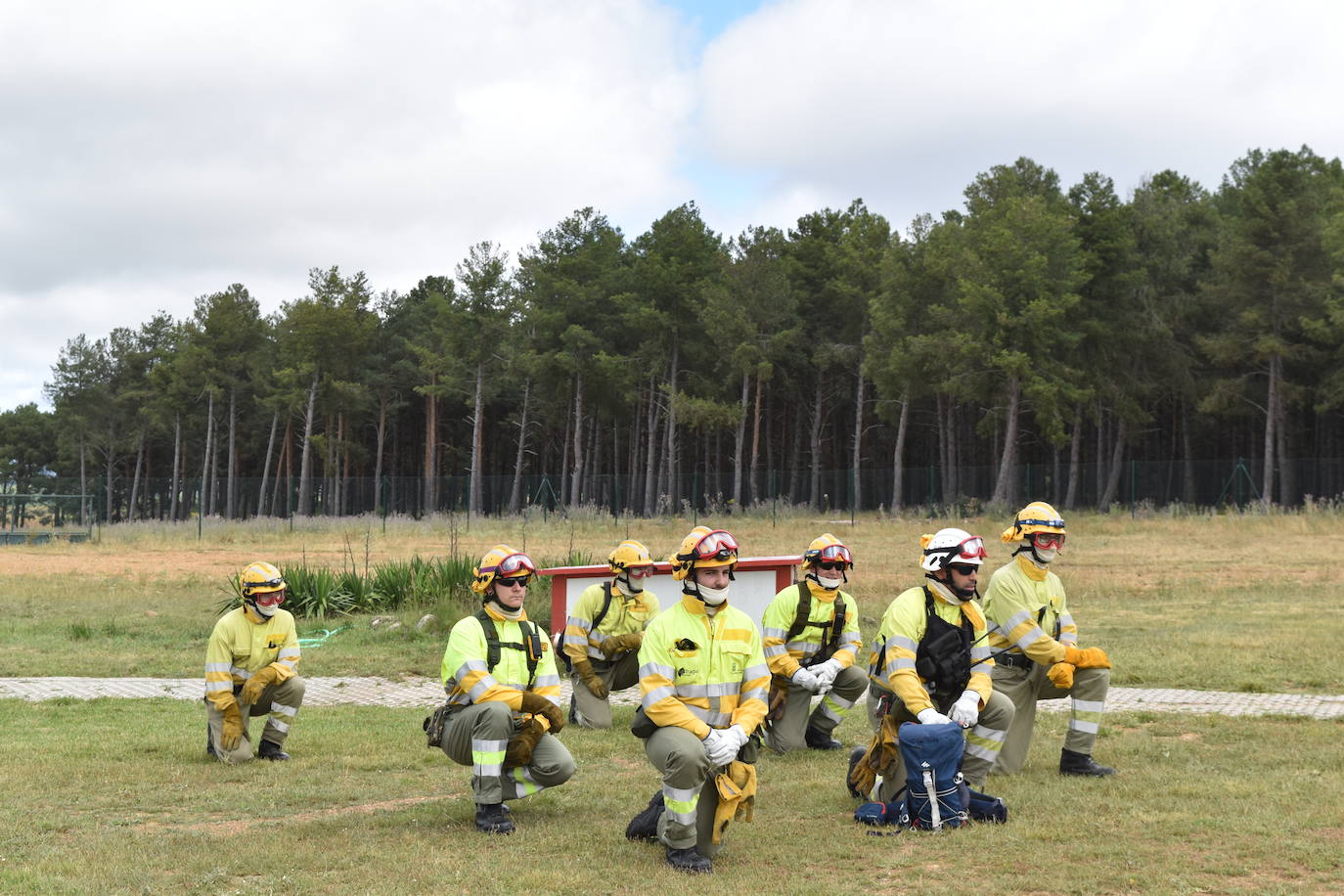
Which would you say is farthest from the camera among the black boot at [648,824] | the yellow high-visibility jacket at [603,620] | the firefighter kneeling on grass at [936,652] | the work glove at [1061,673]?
the yellow high-visibility jacket at [603,620]

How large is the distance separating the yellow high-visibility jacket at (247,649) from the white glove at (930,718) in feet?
17.6

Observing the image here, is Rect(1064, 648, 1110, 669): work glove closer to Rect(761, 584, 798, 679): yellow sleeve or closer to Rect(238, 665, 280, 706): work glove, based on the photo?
Rect(761, 584, 798, 679): yellow sleeve

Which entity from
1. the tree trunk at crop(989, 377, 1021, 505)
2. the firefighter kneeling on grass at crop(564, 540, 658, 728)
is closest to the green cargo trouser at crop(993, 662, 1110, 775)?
the firefighter kneeling on grass at crop(564, 540, 658, 728)

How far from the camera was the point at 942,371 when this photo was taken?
52.9 metres

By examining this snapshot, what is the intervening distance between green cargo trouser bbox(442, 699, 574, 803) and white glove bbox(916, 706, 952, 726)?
2.23 metres

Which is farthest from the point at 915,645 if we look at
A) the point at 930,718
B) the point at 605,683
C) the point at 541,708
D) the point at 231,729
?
the point at 231,729

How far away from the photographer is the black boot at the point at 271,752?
33.1 feet

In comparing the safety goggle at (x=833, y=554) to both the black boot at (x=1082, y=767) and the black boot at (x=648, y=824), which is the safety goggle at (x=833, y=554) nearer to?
the black boot at (x=1082, y=767)

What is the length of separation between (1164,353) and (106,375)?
227 ft

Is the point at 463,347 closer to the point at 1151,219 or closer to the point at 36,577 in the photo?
the point at 1151,219

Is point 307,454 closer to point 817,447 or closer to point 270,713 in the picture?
point 817,447

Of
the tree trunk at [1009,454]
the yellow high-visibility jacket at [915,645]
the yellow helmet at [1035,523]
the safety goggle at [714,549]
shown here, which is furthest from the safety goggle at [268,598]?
the tree trunk at [1009,454]

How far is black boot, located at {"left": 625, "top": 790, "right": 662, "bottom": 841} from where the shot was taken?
7406 mm

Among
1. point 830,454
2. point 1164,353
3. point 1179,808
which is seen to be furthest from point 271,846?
point 830,454
